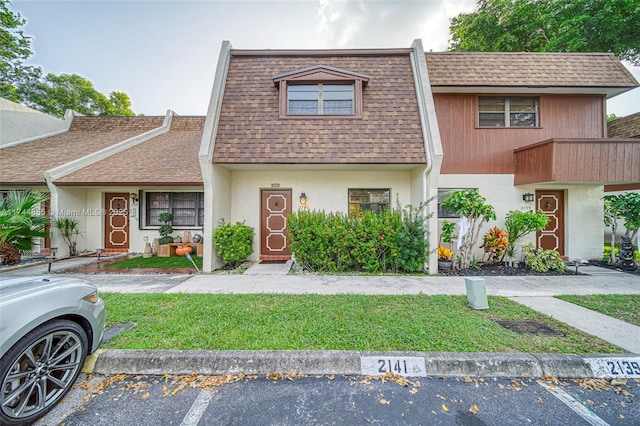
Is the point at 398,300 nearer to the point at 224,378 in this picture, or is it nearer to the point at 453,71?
the point at 224,378

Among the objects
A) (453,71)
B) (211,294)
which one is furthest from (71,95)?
(453,71)

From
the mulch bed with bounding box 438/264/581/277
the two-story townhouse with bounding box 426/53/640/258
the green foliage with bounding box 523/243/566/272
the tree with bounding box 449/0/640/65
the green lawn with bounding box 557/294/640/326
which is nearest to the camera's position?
the green lawn with bounding box 557/294/640/326

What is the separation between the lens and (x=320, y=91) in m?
7.50

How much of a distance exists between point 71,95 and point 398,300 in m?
30.1

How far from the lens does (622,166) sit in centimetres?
658

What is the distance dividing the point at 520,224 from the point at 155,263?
11083mm

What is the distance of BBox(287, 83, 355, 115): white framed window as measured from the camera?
748 centimetres

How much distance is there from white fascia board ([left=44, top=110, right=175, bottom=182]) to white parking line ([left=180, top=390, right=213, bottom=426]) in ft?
32.3

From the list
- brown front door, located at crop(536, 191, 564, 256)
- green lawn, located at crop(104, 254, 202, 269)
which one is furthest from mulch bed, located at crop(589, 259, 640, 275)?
green lawn, located at crop(104, 254, 202, 269)

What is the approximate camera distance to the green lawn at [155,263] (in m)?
7.20

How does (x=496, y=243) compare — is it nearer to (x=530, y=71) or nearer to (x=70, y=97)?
(x=530, y=71)

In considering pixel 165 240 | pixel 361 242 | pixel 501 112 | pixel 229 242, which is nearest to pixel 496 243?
pixel 361 242

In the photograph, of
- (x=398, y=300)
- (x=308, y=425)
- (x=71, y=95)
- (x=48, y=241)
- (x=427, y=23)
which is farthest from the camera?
(x=71, y=95)

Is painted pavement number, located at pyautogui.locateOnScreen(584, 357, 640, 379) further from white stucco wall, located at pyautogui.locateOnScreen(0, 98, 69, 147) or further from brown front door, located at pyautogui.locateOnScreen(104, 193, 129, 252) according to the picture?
white stucco wall, located at pyautogui.locateOnScreen(0, 98, 69, 147)
